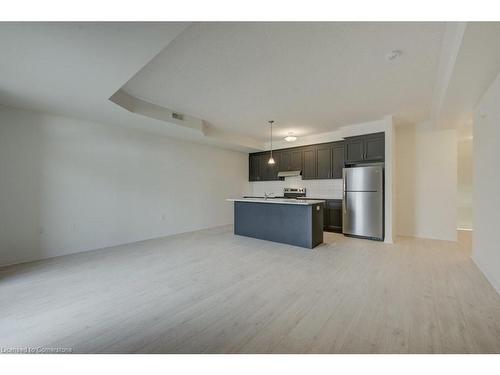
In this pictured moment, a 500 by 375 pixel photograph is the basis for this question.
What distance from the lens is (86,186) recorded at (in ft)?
13.4

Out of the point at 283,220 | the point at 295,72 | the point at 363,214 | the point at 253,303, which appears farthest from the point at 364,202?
the point at 253,303

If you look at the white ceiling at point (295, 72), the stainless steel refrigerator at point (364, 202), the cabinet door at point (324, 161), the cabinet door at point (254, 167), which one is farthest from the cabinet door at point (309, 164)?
the cabinet door at point (254, 167)

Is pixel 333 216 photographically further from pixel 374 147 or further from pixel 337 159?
pixel 374 147

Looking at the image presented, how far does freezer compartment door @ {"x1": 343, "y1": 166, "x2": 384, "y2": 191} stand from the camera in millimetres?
4594

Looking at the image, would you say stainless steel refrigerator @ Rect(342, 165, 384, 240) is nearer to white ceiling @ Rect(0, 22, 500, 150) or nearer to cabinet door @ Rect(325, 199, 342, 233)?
cabinet door @ Rect(325, 199, 342, 233)

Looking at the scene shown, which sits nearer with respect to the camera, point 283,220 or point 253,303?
point 253,303

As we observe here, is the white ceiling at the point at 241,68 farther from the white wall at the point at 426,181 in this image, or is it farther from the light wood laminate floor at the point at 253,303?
the light wood laminate floor at the point at 253,303

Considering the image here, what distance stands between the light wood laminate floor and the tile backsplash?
2.39 meters

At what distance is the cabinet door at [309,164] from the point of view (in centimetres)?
599

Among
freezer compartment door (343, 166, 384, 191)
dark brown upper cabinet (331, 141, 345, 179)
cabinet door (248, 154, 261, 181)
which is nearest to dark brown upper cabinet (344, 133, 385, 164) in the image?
dark brown upper cabinet (331, 141, 345, 179)

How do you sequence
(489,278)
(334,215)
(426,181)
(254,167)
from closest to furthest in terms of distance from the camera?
(489,278), (426,181), (334,215), (254,167)

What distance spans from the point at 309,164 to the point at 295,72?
3628 millimetres
